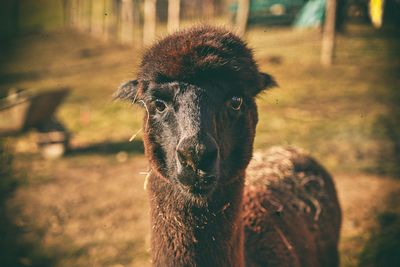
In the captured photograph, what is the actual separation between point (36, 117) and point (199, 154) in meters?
6.97

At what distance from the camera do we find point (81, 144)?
338 inches

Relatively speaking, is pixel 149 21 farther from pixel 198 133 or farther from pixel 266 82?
pixel 198 133

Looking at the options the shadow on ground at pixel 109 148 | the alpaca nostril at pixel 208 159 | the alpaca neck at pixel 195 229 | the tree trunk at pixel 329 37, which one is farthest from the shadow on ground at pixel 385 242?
the tree trunk at pixel 329 37

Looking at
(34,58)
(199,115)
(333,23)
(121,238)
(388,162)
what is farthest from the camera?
(34,58)

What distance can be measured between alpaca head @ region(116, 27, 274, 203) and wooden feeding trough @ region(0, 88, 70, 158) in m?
5.74

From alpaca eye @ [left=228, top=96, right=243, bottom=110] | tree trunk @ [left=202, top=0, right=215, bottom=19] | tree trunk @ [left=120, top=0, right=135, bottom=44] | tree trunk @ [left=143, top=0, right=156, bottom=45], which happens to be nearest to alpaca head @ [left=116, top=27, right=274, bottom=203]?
alpaca eye @ [left=228, top=96, right=243, bottom=110]

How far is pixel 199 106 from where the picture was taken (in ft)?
7.68

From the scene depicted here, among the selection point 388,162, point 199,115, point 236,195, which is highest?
Result: point 199,115

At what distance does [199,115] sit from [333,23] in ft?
43.2

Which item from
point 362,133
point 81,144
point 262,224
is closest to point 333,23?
point 362,133

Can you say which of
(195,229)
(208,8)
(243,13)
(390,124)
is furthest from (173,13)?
(195,229)

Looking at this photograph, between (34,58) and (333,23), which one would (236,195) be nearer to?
(333,23)

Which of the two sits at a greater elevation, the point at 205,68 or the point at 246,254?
the point at 205,68

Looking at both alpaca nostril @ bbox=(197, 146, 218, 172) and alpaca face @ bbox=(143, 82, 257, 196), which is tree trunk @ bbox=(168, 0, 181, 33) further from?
alpaca nostril @ bbox=(197, 146, 218, 172)
